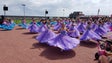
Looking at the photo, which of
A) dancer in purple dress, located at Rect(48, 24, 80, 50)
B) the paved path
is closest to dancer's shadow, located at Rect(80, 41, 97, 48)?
the paved path

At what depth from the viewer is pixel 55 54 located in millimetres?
8867

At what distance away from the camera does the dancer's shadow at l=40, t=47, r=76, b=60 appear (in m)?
8.42

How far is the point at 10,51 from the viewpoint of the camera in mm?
9172

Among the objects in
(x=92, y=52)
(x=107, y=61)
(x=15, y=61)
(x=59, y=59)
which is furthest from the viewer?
(x=92, y=52)

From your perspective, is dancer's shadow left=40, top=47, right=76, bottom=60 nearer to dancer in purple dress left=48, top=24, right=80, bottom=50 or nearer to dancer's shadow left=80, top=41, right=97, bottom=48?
dancer in purple dress left=48, top=24, right=80, bottom=50

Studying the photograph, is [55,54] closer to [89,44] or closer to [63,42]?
[63,42]

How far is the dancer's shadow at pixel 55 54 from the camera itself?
8.42 m

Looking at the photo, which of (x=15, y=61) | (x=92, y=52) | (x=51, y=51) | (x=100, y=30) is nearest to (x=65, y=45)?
(x=51, y=51)

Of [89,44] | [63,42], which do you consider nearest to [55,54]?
[63,42]

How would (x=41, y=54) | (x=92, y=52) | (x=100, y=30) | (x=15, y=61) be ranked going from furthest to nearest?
1. (x=100, y=30)
2. (x=92, y=52)
3. (x=41, y=54)
4. (x=15, y=61)

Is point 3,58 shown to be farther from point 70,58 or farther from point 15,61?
point 70,58

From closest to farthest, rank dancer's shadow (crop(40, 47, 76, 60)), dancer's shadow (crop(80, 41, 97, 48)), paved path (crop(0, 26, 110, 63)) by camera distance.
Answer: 1. paved path (crop(0, 26, 110, 63))
2. dancer's shadow (crop(40, 47, 76, 60))
3. dancer's shadow (crop(80, 41, 97, 48))

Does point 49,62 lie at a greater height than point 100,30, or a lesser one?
lesser

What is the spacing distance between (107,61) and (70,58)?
304 centimetres
